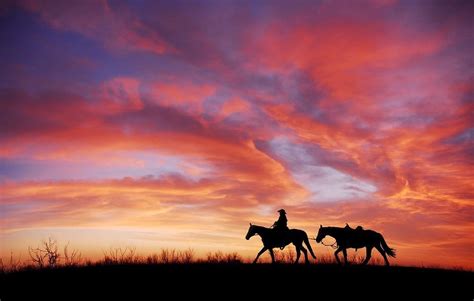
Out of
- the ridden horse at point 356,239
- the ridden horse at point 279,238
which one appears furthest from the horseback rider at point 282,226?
the ridden horse at point 356,239

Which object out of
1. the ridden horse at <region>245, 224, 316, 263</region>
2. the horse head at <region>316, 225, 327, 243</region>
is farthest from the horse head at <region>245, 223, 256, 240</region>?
the horse head at <region>316, 225, 327, 243</region>

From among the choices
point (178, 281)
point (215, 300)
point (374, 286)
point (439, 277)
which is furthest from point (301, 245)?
point (215, 300)

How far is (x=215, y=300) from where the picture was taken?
44.0 ft

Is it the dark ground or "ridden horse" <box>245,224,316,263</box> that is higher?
"ridden horse" <box>245,224,316,263</box>

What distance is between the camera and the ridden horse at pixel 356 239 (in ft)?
86.4

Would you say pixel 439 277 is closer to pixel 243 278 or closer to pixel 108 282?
pixel 243 278

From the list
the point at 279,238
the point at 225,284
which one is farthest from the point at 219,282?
the point at 279,238

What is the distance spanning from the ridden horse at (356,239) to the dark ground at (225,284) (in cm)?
659

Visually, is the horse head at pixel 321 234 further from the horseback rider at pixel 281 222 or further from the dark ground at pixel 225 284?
the dark ground at pixel 225 284

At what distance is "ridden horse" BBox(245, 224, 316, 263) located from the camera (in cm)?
2564

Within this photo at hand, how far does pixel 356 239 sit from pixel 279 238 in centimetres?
499

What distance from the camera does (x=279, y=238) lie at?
2600 centimetres

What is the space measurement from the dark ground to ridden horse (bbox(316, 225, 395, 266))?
6594mm

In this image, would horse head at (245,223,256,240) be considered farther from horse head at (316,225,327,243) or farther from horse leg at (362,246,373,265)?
horse leg at (362,246,373,265)
